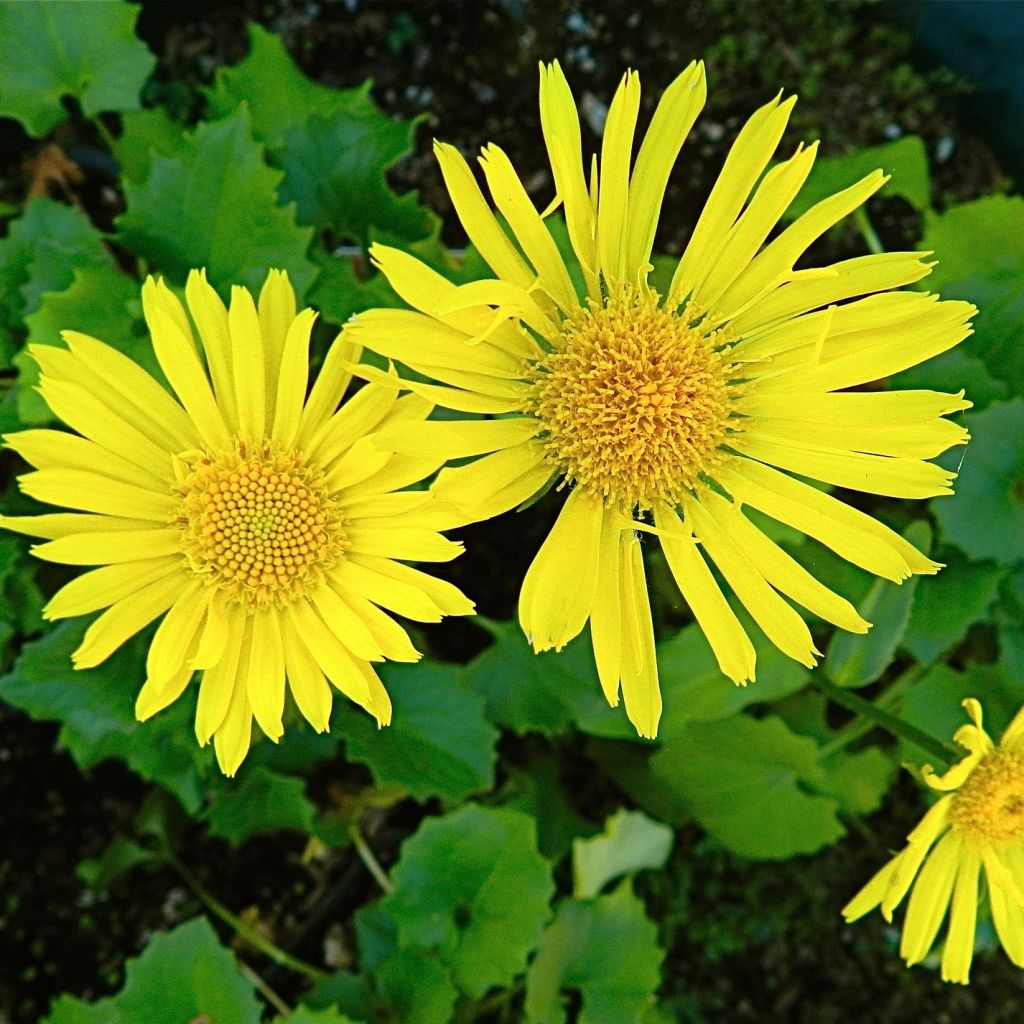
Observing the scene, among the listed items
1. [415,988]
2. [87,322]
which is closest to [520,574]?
[415,988]

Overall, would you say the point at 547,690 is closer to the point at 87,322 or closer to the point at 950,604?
the point at 950,604

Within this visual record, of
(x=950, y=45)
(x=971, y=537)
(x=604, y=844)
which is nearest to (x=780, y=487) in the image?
(x=971, y=537)

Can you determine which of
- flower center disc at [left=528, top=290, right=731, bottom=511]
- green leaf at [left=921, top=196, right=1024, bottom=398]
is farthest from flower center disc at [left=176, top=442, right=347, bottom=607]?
green leaf at [left=921, top=196, right=1024, bottom=398]

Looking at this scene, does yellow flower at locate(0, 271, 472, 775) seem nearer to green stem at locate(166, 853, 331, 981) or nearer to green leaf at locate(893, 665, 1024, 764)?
green stem at locate(166, 853, 331, 981)

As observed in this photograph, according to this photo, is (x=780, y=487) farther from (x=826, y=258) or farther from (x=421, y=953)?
(x=826, y=258)

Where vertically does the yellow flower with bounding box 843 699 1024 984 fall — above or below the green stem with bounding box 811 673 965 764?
below
